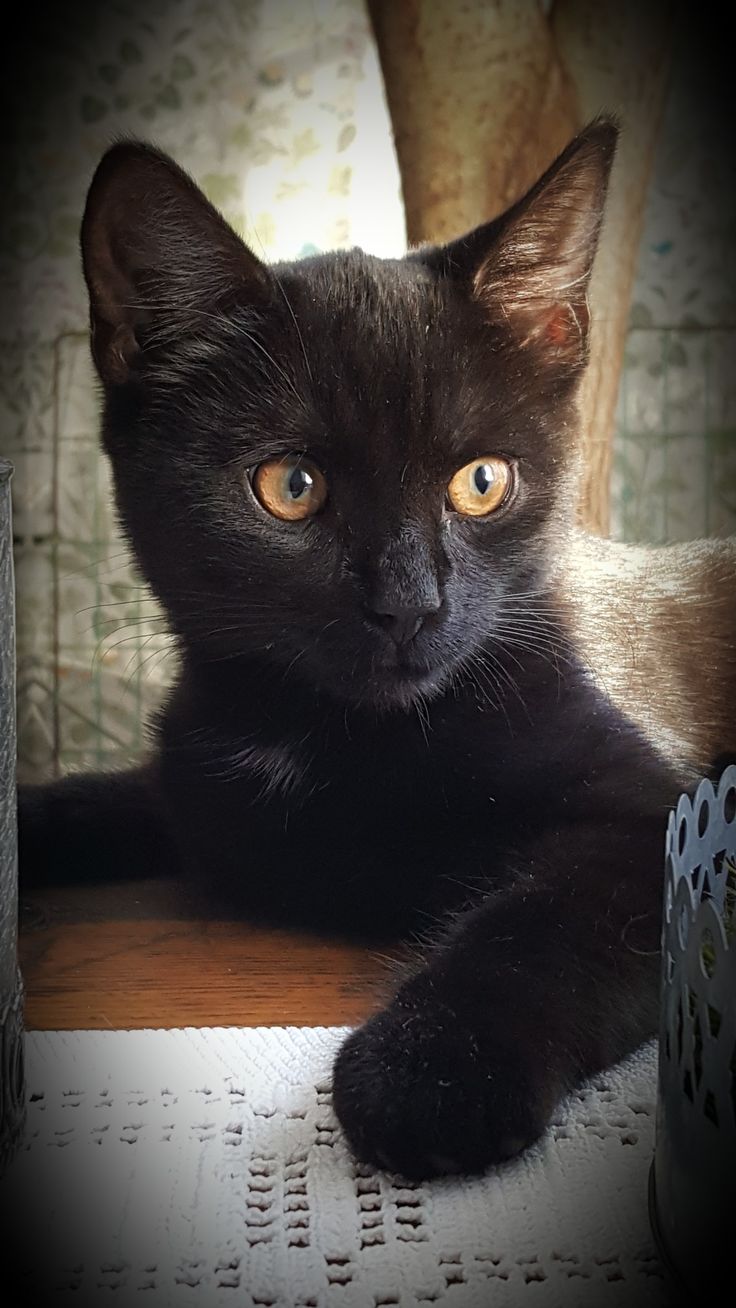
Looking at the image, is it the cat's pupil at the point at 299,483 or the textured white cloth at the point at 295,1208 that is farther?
the cat's pupil at the point at 299,483

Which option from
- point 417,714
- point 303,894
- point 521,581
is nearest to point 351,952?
point 303,894

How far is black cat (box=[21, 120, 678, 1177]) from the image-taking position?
799mm

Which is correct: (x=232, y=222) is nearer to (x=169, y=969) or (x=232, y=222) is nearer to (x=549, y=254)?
(x=549, y=254)

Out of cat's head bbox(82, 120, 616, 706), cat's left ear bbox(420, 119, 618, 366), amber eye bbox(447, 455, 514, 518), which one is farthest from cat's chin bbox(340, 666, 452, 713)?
cat's left ear bbox(420, 119, 618, 366)

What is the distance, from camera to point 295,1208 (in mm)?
654

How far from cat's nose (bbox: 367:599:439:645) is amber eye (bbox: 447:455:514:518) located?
8 cm

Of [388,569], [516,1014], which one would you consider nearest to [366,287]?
[388,569]

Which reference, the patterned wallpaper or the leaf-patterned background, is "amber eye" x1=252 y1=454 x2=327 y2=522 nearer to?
the leaf-patterned background

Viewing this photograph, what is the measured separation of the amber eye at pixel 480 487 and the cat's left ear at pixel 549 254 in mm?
86

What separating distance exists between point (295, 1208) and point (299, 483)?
43cm

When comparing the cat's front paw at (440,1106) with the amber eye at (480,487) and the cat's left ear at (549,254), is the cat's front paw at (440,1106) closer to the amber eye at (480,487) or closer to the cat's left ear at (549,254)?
the amber eye at (480,487)

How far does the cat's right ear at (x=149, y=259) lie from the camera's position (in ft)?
2.63

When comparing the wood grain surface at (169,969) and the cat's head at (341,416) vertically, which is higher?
the cat's head at (341,416)

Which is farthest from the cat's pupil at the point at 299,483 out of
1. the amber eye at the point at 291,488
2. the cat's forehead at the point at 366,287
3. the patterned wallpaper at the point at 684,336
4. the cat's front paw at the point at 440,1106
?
the cat's front paw at the point at 440,1106
